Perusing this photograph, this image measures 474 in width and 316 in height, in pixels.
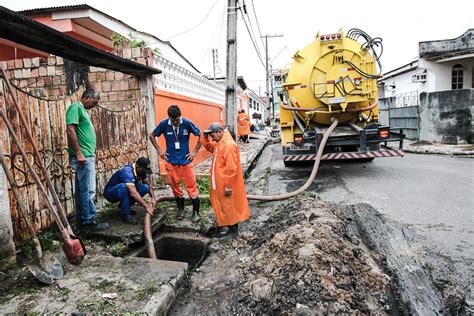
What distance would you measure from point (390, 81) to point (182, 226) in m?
22.3

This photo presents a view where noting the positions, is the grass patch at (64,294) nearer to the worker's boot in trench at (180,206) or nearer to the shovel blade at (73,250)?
the shovel blade at (73,250)

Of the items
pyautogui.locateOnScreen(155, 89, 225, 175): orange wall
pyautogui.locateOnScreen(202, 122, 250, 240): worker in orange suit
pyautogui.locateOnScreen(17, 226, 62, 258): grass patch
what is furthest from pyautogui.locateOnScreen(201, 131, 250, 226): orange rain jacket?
pyautogui.locateOnScreen(155, 89, 225, 175): orange wall

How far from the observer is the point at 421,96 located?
13547 mm

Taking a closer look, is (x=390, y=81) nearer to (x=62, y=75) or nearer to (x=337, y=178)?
(x=337, y=178)

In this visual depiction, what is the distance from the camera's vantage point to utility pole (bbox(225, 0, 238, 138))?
743 centimetres

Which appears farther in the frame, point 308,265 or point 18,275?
point 18,275

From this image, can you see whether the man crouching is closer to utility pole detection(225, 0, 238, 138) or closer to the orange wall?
the orange wall

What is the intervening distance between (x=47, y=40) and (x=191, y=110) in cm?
538

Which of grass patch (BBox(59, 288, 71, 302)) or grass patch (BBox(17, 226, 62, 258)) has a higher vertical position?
grass patch (BBox(17, 226, 62, 258))

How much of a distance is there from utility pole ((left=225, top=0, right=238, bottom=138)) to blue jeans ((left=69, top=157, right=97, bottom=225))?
388 centimetres

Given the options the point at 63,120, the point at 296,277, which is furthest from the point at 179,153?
the point at 296,277

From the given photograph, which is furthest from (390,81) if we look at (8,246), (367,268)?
(8,246)

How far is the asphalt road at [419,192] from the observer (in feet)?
12.1

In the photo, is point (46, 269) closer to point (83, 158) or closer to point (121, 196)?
point (83, 158)
